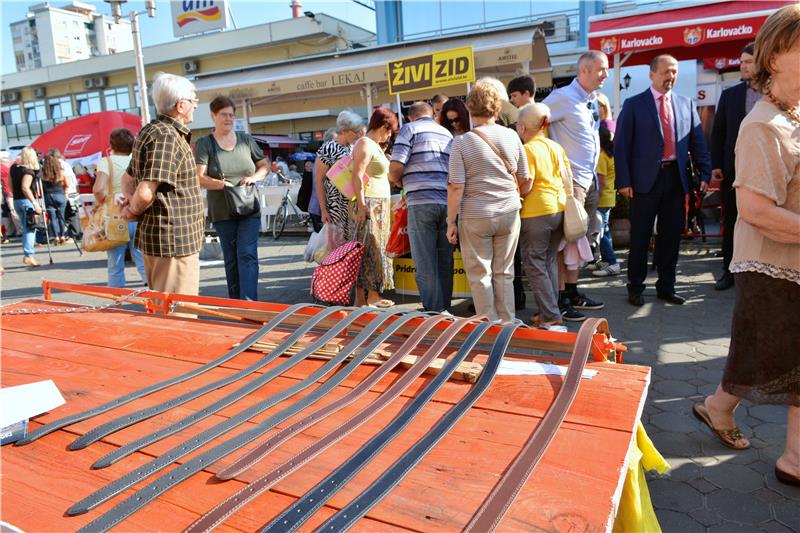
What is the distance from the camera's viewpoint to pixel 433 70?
819cm

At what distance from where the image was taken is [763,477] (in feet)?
7.22

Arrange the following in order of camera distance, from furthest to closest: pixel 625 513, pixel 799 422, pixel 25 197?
pixel 25 197
pixel 799 422
pixel 625 513

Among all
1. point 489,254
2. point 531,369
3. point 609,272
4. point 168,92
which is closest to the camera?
point 531,369

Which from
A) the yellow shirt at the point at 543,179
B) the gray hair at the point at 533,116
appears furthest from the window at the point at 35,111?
the yellow shirt at the point at 543,179

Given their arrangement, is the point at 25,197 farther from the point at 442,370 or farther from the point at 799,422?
the point at 799,422

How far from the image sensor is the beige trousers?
3.59 m

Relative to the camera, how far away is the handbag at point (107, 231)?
16.0 ft

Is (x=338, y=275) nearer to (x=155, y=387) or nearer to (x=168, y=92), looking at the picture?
(x=168, y=92)

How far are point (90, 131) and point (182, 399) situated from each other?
10701 mm

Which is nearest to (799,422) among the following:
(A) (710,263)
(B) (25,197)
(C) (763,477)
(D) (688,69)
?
(C) (763,477)

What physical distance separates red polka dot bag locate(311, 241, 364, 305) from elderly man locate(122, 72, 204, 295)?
1.20 metres

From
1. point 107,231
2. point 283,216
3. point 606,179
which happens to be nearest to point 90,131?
point 283,216

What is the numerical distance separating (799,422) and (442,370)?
1.50 meters

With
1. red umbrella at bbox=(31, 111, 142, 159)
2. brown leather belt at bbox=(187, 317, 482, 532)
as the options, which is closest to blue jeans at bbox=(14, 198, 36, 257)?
red umbrella at bbox=(31, 111, 142, 159)
